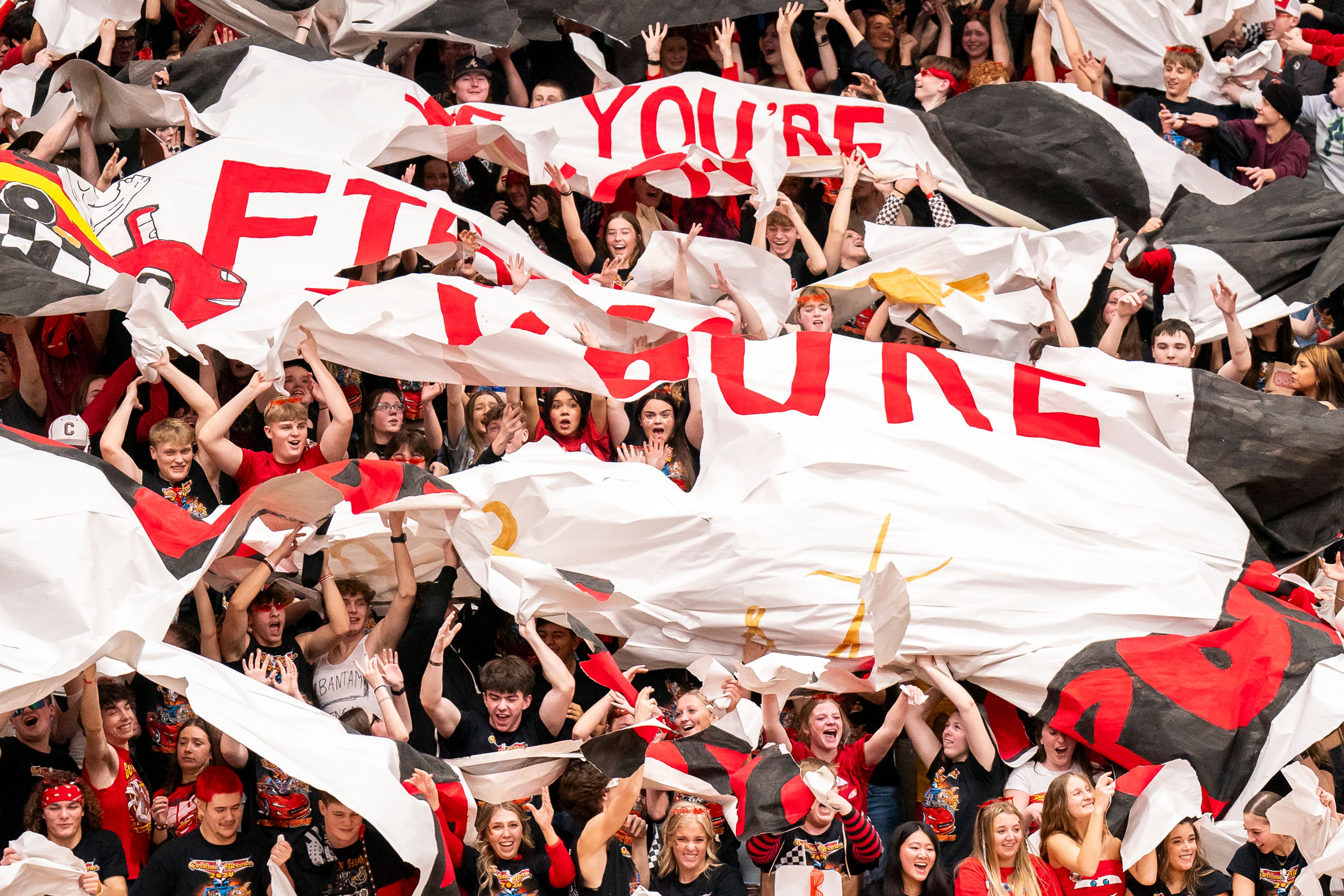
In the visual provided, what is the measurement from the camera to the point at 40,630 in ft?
19.8

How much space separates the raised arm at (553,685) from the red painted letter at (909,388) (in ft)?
6.10

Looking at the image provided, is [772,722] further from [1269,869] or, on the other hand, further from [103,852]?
[103,852]

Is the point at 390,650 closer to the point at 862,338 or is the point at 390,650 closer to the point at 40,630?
the point at 40,630

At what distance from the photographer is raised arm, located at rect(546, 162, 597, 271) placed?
29.1 feet

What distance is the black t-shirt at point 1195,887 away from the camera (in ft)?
21.2

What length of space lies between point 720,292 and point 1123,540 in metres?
2.25

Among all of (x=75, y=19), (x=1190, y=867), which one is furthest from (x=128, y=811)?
(x=75, y=19)

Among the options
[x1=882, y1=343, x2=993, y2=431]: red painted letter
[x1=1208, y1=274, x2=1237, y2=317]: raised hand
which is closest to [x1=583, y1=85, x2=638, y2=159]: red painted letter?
[x1=882, y1=343, x2=993, y2=431]: red painted letter

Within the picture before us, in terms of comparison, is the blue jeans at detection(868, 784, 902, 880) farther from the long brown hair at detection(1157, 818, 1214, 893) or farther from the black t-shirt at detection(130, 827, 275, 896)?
the black t-shirt at detection(130, 827, 275, 896)

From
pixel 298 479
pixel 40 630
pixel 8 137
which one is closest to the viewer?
pixel 40 630

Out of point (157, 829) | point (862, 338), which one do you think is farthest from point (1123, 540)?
point (157, 829)

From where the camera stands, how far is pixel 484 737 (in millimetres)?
6621

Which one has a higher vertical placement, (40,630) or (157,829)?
(40,630)

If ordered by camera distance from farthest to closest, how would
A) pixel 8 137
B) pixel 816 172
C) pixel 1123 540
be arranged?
pixel 816 172 → pixel 8 137 → pixel 1123 540
